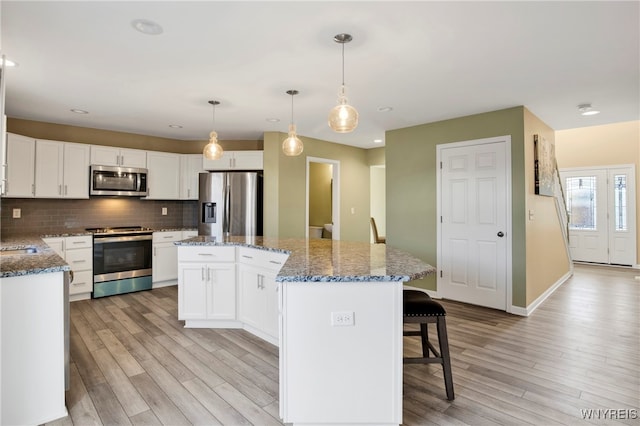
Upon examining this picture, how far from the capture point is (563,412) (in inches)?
79.4

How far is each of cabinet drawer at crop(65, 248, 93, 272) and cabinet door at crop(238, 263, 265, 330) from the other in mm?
2529

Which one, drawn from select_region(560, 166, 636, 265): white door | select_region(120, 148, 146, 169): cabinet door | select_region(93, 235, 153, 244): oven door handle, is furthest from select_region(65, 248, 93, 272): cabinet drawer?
select_region(560, 166, 636, 265): white door

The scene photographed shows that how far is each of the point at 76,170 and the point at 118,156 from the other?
0.56m

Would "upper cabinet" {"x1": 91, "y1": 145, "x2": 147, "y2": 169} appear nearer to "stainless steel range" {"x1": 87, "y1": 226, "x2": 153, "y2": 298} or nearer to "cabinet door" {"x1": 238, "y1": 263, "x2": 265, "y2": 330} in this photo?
"stainless steel range" {"x1": 87, "y1": 226, "x2": 153, "y2": 298}

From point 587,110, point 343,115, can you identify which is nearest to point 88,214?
point 343,115

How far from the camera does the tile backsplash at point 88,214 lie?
14.3 ft

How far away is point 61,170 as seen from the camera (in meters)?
4.46

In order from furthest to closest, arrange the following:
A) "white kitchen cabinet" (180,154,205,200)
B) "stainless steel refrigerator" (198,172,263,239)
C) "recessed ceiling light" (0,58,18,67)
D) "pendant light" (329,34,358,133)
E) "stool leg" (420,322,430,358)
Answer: "white kitchen cabinet" (180,154,205,200) < "stainless steel refrigerator" (198,172,263,239) < "recessed ceiling light" (0,58,18,67) < "stool leg" (420,322,430,358) < "pendant light" (329,34,358,133)

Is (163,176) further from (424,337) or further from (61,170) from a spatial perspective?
(424,337)

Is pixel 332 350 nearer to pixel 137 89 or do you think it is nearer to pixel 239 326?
pixel 239 326

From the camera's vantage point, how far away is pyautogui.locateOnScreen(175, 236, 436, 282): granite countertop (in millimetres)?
1789

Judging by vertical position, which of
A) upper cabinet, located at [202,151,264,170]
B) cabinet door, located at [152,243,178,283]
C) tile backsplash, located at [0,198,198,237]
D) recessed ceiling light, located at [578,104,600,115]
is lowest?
cabinet door, located at [152,243,178,283]

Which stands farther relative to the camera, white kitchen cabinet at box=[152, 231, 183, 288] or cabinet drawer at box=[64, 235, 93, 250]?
white kitchen cabinet at box=[152, 231, 183, 288]

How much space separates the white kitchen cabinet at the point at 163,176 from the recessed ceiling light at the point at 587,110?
566 cm
